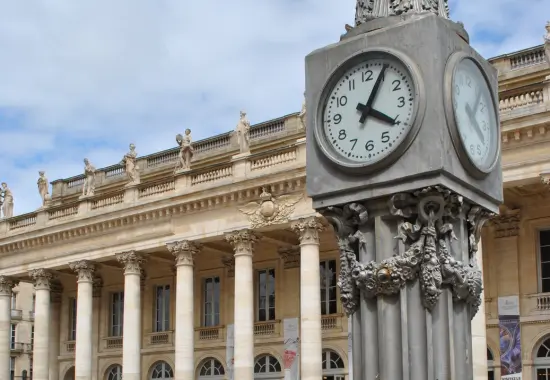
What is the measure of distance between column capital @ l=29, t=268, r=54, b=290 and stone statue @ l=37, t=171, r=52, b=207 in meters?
3.09

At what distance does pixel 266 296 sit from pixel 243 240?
199 inches

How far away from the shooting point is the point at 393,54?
584cm

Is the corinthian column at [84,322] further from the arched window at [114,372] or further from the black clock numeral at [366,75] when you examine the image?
the black clock numeral at [366,75]

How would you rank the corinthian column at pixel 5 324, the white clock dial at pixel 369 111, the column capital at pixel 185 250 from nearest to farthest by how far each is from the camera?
the white clock dial at pixel 369 111, the column capital at pixel 185 250, the corinthian column at pixel 5 324

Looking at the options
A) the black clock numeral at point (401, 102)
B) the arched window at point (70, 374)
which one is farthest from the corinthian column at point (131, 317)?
the black clock numeral at point (401, 102)

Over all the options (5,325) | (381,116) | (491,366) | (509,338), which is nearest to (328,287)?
(491,366)

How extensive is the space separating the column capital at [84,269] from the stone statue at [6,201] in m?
6.50

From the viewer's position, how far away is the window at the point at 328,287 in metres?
32.9

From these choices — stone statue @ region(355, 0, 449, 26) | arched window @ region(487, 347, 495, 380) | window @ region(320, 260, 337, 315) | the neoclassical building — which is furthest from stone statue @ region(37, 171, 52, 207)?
stone statue @ region(355, 0, 449, 26)

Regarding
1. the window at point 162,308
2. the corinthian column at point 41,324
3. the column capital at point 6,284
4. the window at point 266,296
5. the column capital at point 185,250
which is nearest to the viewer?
the column capital at point 185,250

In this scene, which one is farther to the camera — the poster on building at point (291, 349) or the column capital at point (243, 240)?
the poster on building at point (291, 349)

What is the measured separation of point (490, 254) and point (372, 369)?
80.5 feet

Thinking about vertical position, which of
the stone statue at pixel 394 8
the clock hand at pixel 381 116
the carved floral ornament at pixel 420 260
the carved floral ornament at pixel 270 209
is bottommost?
the carved floral ornament at pixel 420 260

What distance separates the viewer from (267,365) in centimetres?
3438
